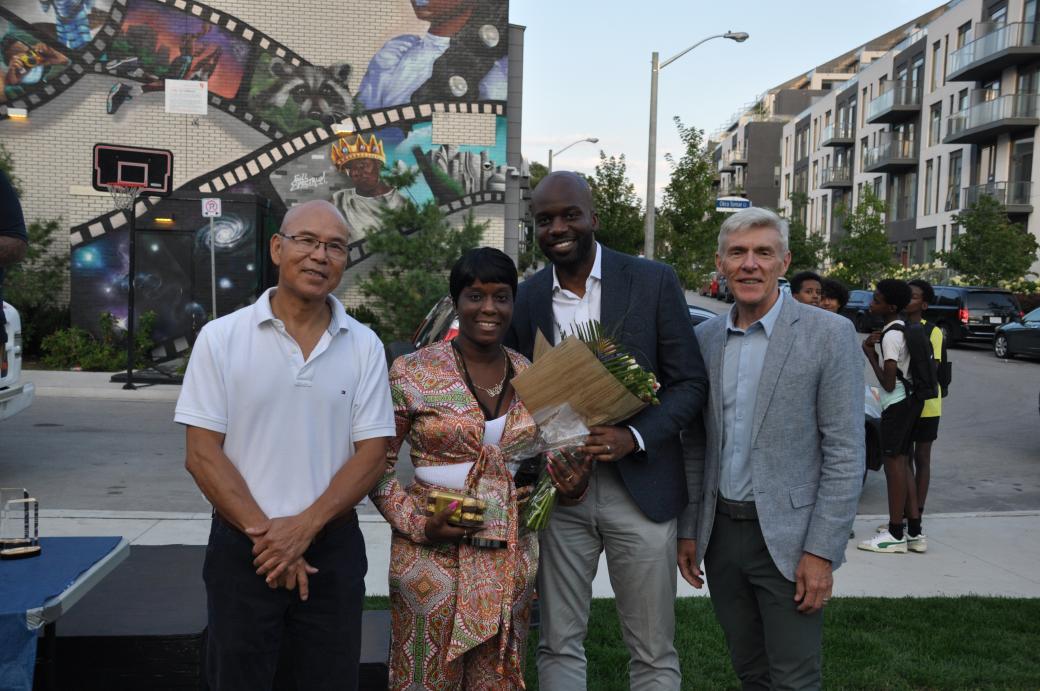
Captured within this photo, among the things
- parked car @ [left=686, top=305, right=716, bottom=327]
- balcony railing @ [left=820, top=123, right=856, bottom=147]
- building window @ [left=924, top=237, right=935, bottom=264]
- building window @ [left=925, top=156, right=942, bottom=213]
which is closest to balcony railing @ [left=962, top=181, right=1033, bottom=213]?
building window @ [left=925, top=156, right=942, bottom=213]

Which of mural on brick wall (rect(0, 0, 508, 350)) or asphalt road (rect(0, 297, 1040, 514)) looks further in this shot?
mural on brick wall (rect(0, 0, 508, 350))

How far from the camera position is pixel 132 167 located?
14320 millimetres

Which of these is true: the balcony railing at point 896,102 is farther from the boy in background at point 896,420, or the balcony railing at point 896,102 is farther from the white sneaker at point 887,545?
the white sneaker at point 887,545

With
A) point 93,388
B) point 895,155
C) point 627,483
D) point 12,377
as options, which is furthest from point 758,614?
point 895,155

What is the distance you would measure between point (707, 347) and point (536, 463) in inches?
30.1

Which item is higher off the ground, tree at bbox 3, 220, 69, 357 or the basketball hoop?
the basketball hoop

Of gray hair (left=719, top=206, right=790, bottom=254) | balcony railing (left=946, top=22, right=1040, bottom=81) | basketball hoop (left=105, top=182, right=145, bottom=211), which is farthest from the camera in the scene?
balcony railing (left=946, top=22, right=1040, bottom=81)

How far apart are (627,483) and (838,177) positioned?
210 feet

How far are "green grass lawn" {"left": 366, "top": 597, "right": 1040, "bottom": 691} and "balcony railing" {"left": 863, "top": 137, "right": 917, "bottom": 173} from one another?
4930 centimetres

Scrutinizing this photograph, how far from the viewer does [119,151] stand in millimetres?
14180

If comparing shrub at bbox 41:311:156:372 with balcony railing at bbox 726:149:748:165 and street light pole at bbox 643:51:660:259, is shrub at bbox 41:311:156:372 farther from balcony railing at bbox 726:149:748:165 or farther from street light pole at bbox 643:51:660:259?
balcony railing at bbox 726:149:748:165

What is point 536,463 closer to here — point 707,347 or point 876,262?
point 707,347

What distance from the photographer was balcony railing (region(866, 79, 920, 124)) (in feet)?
163

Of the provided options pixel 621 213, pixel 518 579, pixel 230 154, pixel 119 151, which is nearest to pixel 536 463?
pixel 518 579
